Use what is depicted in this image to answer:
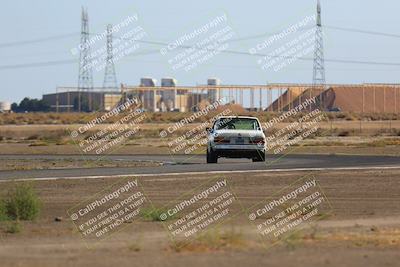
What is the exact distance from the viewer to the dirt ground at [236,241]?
13328 mm

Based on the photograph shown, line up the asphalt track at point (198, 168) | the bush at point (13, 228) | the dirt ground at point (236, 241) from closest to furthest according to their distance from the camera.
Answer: the dirt ground at point (236, 241)
the bush at point (13, 228)
the asphalt track at point (198, 168)

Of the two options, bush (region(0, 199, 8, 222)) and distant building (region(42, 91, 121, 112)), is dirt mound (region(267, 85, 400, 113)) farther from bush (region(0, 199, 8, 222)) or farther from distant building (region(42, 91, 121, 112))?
bush (region(0, 199, 8, 222))

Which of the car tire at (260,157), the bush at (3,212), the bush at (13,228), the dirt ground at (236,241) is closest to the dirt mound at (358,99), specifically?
the car tire at (260,157)

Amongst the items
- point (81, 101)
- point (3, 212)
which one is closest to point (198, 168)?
point (3, 212)

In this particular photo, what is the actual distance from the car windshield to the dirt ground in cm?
1182

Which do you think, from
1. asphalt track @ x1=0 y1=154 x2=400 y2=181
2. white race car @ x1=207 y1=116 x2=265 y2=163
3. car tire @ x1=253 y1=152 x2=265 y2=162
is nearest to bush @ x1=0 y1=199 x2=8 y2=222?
asphalt track @ x1=0 y1=154 x2=400 y2=181

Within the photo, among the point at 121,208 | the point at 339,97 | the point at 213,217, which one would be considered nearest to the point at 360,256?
the point at 213,217

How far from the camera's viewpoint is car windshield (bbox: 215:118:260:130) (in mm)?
37134

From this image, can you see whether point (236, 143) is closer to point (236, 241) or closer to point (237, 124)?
point (237, 124)

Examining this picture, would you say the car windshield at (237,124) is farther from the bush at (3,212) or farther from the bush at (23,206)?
the bush at (23,206)

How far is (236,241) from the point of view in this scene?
14.8m

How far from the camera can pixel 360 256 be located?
A: 13.6m

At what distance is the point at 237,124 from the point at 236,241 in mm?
22750

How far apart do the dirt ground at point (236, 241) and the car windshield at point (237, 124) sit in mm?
11816
